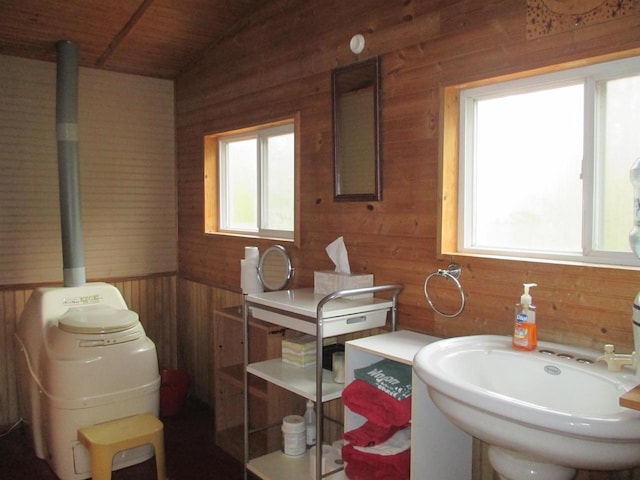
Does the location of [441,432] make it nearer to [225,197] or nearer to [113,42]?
[225,197]

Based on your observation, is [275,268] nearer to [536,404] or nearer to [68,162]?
[68,162]

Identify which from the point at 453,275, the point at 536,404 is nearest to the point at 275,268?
the point at 453,275

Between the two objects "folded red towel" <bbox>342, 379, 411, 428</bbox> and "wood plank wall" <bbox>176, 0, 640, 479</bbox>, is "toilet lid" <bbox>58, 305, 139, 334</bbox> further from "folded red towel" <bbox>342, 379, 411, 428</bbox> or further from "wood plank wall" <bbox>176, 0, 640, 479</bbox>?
"folded red towel" <bbox>342, 379, 411, 428</bbox>

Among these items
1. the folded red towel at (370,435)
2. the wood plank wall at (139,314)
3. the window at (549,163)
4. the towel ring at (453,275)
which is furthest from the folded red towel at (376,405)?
the wood plank wall at (139,314)

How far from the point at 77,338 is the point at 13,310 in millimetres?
961

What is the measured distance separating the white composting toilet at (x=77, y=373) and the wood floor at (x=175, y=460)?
91mm

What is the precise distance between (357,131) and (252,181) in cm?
118

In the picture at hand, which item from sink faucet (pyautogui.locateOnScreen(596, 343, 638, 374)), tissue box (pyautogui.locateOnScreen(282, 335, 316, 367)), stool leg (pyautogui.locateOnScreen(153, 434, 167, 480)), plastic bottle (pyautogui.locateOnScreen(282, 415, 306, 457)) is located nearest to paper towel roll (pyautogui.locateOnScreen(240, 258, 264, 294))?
tissue box (pyautogui.locateOnScreen(282, 335, 316, 367))

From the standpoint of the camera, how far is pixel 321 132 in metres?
2.85

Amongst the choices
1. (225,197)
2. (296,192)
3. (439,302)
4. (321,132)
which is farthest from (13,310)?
(439,302)

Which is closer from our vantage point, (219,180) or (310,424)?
(310,424)

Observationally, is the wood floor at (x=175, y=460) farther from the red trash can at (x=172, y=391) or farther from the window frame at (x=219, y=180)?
the window frame at (x=219, y=180)

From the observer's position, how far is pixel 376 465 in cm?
200

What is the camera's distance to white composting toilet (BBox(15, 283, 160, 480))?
109 inches
